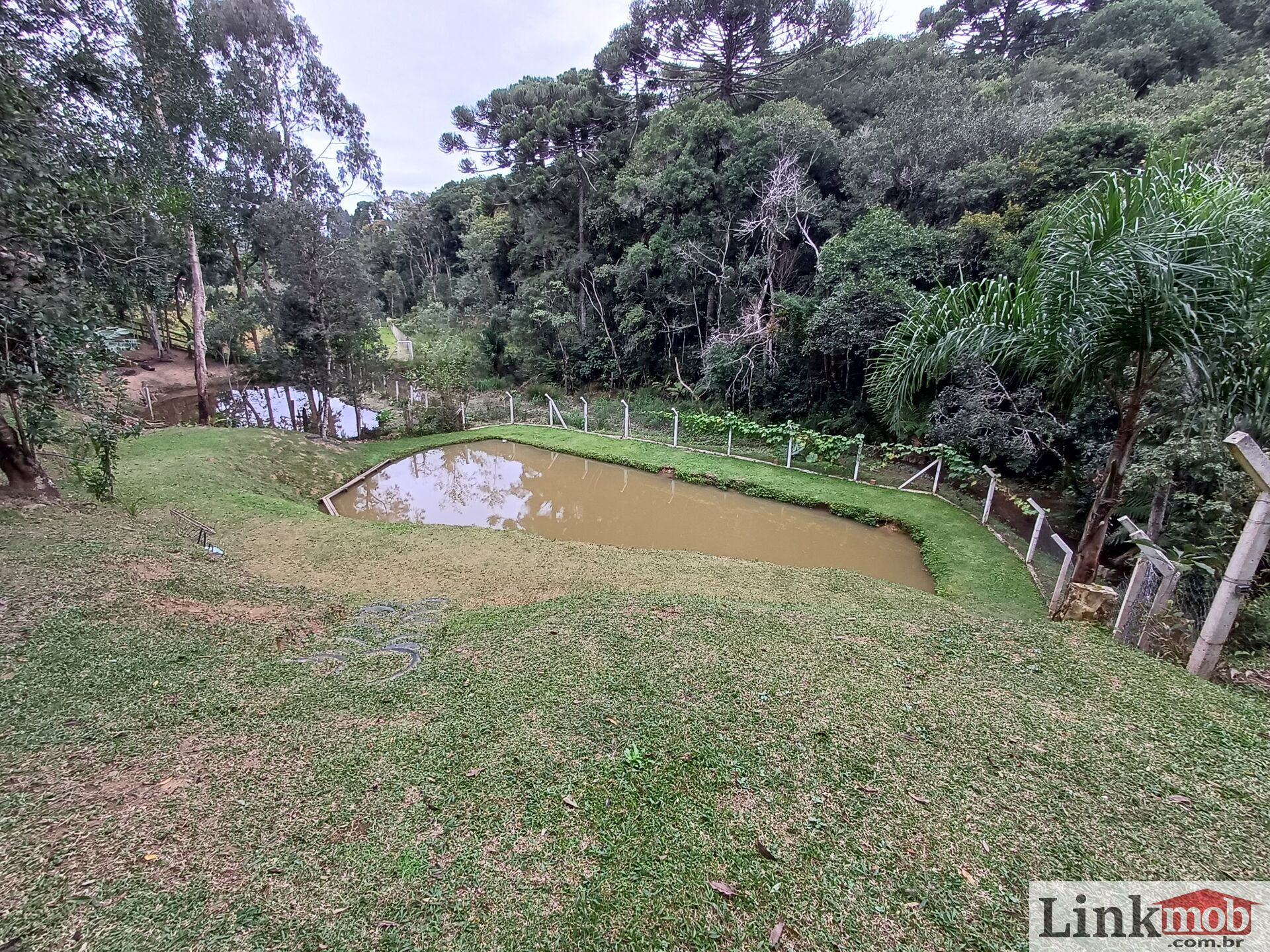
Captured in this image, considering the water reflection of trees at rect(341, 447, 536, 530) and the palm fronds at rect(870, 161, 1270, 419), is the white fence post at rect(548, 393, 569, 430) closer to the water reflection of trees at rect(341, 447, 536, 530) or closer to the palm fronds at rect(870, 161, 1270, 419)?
the water reflection of trees at rect(341, 447, 536, 530)

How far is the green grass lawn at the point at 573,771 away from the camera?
181cm

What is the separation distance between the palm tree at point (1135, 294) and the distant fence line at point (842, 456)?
194 cm

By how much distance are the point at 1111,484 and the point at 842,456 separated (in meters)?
7.04

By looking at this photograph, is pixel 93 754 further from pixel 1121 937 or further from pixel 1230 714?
pixel 1230 714

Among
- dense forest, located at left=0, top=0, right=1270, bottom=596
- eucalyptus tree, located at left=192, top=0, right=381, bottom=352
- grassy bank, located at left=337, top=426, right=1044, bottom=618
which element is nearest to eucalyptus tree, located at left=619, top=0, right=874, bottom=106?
dense forest, located at left=0, top=0, right=1270, bottom=596

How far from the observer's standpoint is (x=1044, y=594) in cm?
576

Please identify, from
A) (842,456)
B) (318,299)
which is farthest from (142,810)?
(318,299)

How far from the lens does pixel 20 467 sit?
18.3 feet

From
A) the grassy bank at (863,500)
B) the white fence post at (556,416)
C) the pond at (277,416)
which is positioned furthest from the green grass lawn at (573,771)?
the white fence post at (556,416)

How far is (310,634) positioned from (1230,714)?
19.2 ft

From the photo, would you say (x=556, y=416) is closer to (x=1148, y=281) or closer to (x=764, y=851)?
(x=1148, y=281)

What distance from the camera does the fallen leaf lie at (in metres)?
2.06

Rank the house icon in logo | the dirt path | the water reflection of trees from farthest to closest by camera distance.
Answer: the dirt path → the water reflection of trees → the house icon in logo

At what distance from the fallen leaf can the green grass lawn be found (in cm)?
1
